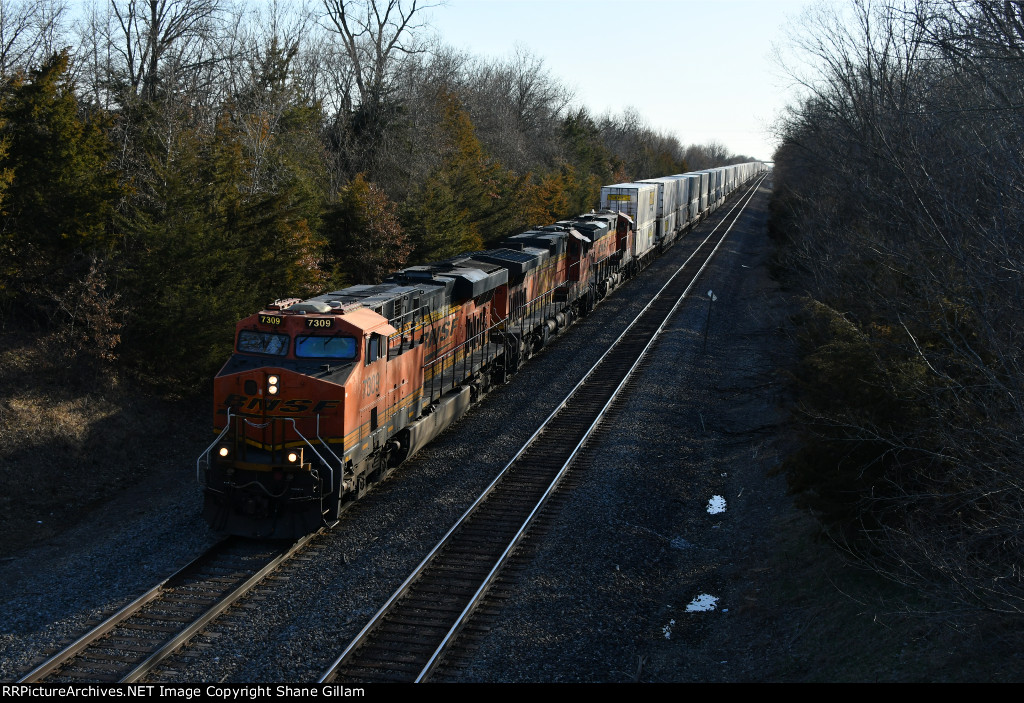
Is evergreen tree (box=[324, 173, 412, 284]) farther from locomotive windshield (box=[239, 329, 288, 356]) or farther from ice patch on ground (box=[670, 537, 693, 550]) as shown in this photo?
ice patch on ground (box=[670, 537, 693, 550])

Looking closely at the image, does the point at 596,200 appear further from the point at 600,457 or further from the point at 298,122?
the point at 600,457

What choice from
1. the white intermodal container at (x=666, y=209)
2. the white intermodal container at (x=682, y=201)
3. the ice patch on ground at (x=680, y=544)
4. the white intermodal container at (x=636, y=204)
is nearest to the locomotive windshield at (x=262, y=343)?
the ice patch on ground at (x=680, y=544)

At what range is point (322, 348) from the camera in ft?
42.1

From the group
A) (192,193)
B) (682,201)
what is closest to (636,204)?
(682,201)

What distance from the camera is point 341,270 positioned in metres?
27.5

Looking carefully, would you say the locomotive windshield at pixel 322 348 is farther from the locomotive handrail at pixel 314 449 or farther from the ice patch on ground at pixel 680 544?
the ice patch on ground at pixel 680 544

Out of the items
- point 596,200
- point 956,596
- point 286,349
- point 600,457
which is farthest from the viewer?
point 596,200

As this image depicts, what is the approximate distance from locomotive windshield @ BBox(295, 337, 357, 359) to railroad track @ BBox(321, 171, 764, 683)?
3262 millimetres

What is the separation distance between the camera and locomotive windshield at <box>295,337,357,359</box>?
505 inches

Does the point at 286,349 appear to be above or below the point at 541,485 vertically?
above

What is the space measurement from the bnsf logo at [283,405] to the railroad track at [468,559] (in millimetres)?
2699

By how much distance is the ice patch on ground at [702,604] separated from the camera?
1134cm
